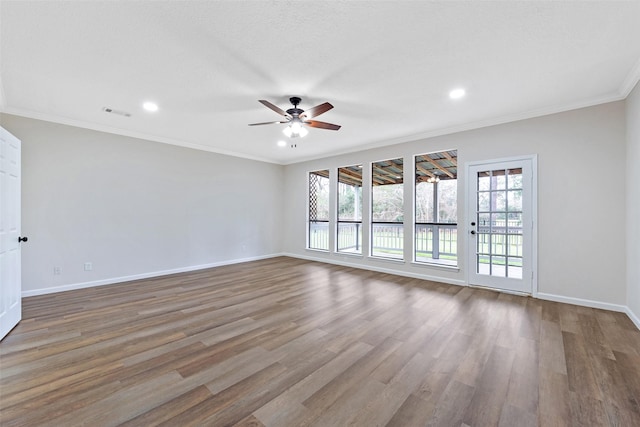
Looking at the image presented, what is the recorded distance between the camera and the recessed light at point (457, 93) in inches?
127

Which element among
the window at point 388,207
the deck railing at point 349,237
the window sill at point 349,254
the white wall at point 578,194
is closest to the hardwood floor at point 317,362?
the white wall at point 578,194

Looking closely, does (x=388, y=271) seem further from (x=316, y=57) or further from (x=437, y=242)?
(x=316, y=57)

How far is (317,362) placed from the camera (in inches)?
87.0

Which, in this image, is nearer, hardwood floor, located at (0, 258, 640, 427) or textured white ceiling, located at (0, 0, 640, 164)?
hardwood floor, located at (0, 258, 640, 427)

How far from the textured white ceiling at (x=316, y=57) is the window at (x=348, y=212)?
2915 mm

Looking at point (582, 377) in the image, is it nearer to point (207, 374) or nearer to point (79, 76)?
point (207, 374)

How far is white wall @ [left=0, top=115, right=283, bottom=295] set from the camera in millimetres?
4004

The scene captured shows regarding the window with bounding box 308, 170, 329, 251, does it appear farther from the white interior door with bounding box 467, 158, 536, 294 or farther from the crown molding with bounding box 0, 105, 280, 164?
the white interior door with bounding box 467, 158, 536, 294

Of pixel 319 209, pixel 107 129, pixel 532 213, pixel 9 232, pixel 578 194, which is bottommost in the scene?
pixel 9 232

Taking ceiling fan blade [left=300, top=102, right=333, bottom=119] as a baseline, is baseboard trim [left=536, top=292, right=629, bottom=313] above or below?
below

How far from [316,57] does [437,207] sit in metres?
5.85

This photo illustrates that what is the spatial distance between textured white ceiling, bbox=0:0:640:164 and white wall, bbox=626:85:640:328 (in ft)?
1.02

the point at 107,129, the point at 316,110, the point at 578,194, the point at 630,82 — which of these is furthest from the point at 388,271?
the point at 107,129

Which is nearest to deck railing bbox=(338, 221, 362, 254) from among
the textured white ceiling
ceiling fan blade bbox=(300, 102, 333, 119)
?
the textured white ceiling
